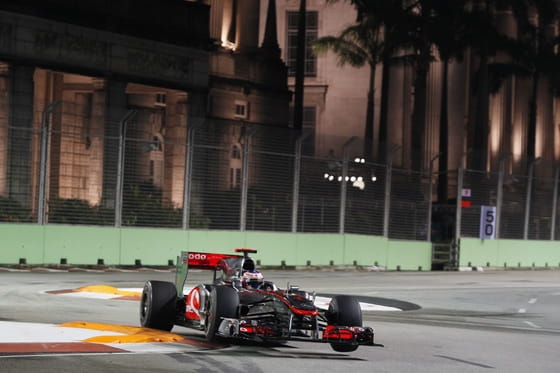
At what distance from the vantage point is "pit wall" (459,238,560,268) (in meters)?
41.1

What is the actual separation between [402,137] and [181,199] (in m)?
47.5

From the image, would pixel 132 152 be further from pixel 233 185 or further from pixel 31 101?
pixel 31 101

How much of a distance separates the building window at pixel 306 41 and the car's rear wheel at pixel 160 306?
61733 millimetres

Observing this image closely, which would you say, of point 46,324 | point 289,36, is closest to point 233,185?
point 46,324

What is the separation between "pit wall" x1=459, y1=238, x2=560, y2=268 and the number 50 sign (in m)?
0.27

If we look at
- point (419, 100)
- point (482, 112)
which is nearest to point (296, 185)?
point (419, 100)

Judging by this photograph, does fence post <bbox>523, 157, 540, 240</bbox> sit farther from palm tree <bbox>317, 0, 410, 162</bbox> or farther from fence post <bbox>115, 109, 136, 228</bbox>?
fence post <bbox>115, 109, 136, 228</bbox>

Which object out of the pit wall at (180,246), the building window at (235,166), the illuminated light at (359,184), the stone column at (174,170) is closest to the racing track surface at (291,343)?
the pit wall at (180,246)

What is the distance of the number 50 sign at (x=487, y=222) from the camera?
136ft

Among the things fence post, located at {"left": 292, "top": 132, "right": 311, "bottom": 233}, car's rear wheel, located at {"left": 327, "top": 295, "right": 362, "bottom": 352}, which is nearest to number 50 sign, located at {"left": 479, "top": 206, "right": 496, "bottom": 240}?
fence post, located at {"left": 292, "top": 132, "right": 311, "bottom": 233}

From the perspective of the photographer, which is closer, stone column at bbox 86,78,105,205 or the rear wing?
the rear wing

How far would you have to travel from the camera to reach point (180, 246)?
32.2 m

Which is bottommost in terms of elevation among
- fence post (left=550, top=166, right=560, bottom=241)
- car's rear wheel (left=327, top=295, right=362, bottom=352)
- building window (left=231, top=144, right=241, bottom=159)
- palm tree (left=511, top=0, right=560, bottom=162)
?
car's rear wheel (left=327, top=295, right=362, bottom=352)

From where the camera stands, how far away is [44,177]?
29.3 meters
